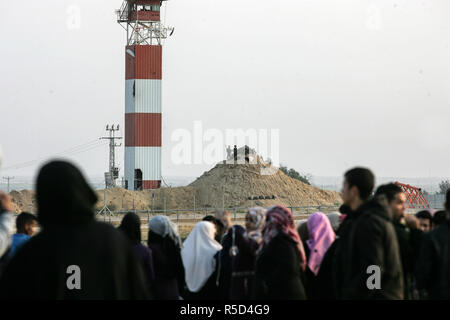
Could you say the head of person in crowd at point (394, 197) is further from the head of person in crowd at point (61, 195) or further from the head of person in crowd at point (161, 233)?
the head of person in crowd at point (61, 195)

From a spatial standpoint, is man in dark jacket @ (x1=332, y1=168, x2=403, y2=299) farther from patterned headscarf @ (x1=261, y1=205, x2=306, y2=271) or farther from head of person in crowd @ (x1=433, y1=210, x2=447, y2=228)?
head of person in crowd @ (x1=433, y1=210, x2=447, y2=228)

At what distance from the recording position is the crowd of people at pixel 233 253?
358 centimetres

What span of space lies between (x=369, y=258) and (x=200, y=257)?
127 inches

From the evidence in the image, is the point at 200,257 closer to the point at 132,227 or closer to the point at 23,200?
the point at 132,227

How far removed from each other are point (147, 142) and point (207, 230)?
97.3ft

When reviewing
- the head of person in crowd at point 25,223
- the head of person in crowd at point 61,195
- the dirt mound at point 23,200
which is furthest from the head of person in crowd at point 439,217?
the dirt mound at point 23,200

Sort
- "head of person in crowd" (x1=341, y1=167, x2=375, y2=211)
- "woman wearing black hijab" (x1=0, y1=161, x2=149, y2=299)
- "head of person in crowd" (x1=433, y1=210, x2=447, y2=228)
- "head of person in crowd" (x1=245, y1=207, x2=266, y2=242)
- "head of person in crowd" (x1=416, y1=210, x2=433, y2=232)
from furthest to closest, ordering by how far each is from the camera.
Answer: "head of person in crowd" (x1=416, y1=210, x2=433, y2=232)
"head of person in crowd" (x1=433, y1=210, x2=447, y2=228)
"head of person in crowd" (x1=245, y1=207, x2=266, y2=242)
"head of person in crowd" (x1=341, y1=167, x2=375, y2=211)
"woman wearing black hijab" (x1=0, y1=161, x2=149, y2=299)

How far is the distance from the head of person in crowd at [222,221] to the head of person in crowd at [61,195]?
5.01 meters

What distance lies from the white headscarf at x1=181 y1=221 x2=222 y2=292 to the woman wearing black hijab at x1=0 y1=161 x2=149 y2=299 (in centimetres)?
450

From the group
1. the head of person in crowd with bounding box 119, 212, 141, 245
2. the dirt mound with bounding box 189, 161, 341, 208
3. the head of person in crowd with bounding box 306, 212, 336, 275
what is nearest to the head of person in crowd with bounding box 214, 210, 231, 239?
the head of person in crowd with bounding box 306, 212, 336, 275

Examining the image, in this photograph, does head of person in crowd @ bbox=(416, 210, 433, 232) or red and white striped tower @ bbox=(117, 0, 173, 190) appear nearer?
head of person in crowd @ bbox=(416, 210, 433, 232)

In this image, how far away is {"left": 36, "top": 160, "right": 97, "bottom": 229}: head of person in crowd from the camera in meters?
3.56
